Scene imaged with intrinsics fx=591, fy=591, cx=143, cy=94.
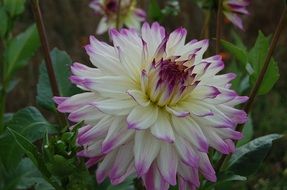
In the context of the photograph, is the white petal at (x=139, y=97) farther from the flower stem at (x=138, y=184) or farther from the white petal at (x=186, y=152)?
the flower stem at (x=138, y=184)

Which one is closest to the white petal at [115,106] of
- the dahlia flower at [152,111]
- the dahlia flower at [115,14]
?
the dahlia flower at [152,111]

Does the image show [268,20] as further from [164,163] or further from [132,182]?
[164,163]

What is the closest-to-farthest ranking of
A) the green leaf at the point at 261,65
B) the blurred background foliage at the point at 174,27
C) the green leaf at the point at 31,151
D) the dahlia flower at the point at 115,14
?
the green leaf at the point at 31,151
the green leaf at the point at 261,65
the dahlia flower at the point at 115,14
the blurred background foliage at the point at 174,27

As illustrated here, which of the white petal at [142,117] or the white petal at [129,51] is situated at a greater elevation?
the white petal at [129,51]

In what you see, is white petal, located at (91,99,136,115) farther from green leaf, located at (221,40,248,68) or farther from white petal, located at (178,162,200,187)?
green leaf, located at (221,40,248,68)

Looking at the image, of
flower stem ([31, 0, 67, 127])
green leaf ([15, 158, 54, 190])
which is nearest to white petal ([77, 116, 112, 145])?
flower stem ([31, 0, 67, 127])

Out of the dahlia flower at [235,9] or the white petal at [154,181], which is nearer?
the white petal at [154,181]
